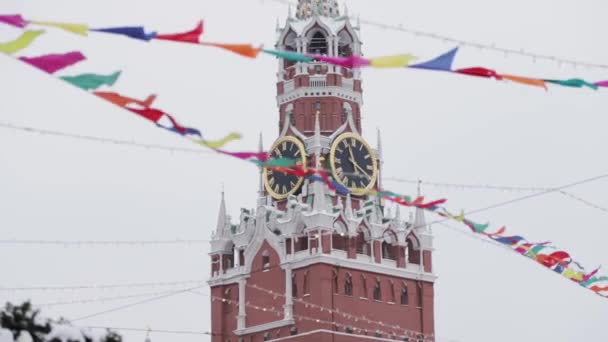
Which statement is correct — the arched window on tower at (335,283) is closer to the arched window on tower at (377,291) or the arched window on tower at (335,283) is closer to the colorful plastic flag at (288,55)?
the arched window on tower at (377,291)

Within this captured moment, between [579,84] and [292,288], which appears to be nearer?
[579,84]

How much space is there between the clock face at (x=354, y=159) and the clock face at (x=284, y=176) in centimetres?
164

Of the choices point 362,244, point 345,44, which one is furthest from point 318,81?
point 362,244

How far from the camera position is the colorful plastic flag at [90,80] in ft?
84.9

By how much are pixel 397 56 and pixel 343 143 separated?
58.8m

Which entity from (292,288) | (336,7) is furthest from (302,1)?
(292,288)

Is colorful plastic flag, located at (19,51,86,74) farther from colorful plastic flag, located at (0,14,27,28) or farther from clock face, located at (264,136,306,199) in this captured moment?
clock face, located at (264,136,306,199)

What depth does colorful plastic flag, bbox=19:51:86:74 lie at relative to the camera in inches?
1017

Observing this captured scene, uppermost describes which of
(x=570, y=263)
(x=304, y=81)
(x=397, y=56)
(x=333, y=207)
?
(x=304, y=81)

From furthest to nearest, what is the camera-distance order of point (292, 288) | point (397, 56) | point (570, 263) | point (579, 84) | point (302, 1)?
point (302, 1) < point (292, 288) < point (570, 263) < point (579, 84) < point (397, 56)

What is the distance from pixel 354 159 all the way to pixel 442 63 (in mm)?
58136

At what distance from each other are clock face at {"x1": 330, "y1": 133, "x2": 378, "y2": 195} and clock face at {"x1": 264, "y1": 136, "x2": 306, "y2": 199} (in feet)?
5.38

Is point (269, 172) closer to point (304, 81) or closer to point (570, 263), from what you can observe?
point (304, 81)

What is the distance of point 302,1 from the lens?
3492 inches
